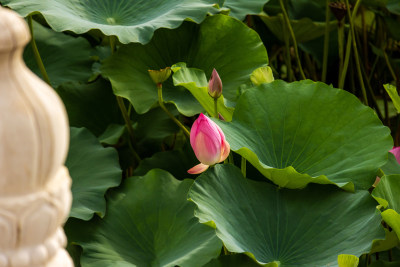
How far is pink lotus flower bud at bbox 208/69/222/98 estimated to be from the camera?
1100 millimetres

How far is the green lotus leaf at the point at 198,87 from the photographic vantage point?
119 centimetres

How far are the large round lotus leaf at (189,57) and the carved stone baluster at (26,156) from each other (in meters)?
1.03

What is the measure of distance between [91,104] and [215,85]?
61cm

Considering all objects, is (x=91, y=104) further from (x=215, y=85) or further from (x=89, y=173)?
(x=215, y=85)

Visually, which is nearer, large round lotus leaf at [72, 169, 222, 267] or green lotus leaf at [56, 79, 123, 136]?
large round lotus leaf at [72, 169, 222, 267]

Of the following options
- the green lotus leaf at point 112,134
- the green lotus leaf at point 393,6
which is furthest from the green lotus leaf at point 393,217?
the green lotus leaf at point 393,6

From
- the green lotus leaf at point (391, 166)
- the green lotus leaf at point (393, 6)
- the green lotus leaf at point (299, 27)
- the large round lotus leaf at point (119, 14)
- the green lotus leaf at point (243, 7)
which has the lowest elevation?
the green lotus leaf at point (299, 27)

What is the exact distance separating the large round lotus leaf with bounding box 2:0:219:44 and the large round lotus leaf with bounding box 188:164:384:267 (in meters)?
0.41

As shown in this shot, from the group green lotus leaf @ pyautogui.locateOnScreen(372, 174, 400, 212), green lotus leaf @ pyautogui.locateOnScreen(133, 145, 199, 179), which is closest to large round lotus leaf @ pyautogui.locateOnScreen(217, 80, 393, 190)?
green lotus leaf @ pyautogui.locateOnScreen(372, 174, 400, 212)

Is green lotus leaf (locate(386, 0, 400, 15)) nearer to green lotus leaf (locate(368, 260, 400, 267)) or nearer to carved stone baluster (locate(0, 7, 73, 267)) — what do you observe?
green lotus leaf (locate(368, 260, 400, 267))

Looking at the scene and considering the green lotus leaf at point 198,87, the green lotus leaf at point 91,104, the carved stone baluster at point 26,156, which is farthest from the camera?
the green lotus leaf at point 91,104

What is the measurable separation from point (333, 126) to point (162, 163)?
0.42 m

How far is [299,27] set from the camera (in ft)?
6.50

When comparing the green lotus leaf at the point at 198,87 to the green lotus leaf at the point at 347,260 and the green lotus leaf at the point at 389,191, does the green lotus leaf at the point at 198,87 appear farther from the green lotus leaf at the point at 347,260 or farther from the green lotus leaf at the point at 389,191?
the green lotus leaf at the point at 347,260
